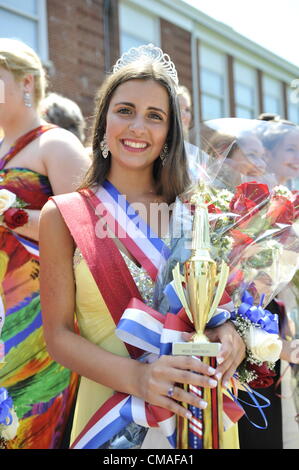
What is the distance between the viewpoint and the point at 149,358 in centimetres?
164

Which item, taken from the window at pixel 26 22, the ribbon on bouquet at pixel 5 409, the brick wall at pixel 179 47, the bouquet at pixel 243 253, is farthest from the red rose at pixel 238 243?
the brick wall at pixel 179 47

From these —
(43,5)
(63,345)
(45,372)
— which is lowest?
(45,372)

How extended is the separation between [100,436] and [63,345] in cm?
26

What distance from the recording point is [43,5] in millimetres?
9023

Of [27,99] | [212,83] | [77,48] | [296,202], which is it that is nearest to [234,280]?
[296,202]

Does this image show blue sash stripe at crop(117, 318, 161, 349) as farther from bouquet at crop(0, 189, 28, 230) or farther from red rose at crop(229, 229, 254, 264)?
bouquet at crop(0, 189, 28, 230)

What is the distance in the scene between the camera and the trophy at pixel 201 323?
145 cm

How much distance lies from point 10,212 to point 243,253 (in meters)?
1.11

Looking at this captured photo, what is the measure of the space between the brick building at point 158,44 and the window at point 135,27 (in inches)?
0.6

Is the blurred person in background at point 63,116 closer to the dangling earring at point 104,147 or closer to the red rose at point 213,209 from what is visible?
the dangling earring at point 104,147

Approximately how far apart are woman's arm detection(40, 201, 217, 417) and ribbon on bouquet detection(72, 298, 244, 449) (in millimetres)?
37

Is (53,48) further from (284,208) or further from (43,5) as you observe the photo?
(284,208)

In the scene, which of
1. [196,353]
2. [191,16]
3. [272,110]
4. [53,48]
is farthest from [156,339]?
[272,110]

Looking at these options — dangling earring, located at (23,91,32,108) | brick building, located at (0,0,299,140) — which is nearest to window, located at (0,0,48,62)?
brick building, located at (0,0,299,140)
